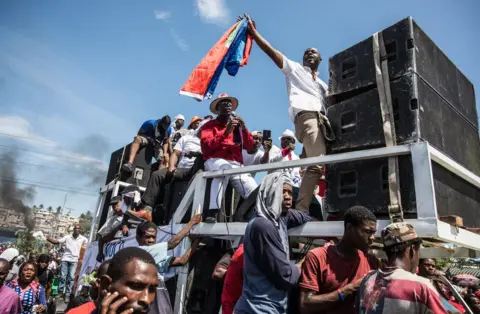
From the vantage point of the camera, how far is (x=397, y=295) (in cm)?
175

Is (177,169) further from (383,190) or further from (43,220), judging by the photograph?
(43,220)

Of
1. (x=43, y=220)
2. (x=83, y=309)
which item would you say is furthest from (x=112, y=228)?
(x=43, y=220)

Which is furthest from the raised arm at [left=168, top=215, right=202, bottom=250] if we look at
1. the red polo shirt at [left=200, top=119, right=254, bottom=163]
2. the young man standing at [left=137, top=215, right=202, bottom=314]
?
the red polo shirt at [left=200, top=119, right=254, bottom=163]

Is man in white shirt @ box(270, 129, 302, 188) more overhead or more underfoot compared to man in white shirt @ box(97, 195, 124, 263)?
more overhead

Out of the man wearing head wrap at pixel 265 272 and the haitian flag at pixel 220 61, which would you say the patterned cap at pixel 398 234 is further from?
the haitian flag at pixel 220 61

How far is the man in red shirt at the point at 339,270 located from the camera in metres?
2.21

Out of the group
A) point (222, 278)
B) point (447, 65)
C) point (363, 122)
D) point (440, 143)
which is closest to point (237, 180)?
point (222, 278)

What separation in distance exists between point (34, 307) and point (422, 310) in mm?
5111

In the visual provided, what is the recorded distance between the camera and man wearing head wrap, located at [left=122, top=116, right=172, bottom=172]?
786 centimetres

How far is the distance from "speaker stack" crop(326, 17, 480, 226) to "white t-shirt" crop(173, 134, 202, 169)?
2863 mm

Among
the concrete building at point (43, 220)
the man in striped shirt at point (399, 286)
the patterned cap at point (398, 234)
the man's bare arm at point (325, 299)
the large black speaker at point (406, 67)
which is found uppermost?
the concrete building at point (43, 220)

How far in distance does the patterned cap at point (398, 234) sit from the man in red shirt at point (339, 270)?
1.07 feet

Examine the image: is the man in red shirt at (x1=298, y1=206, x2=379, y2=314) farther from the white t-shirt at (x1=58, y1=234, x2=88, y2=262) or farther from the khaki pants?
the white t-shirt at (x1=58, y1=234, x2=88, y2=262)

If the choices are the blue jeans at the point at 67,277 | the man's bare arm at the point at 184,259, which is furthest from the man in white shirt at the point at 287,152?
the blue jeans at the point at 67,277
